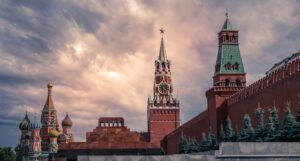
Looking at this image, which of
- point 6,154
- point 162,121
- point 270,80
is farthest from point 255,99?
point 6,154

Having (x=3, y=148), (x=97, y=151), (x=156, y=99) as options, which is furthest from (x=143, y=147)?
(x=3, y=148)

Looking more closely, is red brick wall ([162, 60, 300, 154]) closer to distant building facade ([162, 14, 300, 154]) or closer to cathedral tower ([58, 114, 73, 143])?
distant building facade ([162, 14, 300, 154])

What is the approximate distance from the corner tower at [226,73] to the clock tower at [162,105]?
109 feet

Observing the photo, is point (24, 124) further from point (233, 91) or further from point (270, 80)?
point (270, 80)

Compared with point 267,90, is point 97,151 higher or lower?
lower

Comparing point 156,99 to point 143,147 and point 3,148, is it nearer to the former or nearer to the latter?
point 3,148

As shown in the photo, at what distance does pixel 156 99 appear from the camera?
84.2 m

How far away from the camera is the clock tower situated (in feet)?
267

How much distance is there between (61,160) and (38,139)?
130ft

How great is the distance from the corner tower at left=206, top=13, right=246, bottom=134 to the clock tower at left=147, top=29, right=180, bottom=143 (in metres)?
33.2

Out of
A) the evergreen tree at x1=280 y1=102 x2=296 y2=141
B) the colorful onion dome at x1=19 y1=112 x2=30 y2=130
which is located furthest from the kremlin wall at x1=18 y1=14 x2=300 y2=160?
the colorful onion dome at x1=19 y1=112 x2=30 y2=130

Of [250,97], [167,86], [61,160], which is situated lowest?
[61,160]

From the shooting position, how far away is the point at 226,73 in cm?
4681

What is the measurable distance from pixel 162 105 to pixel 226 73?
120ft
